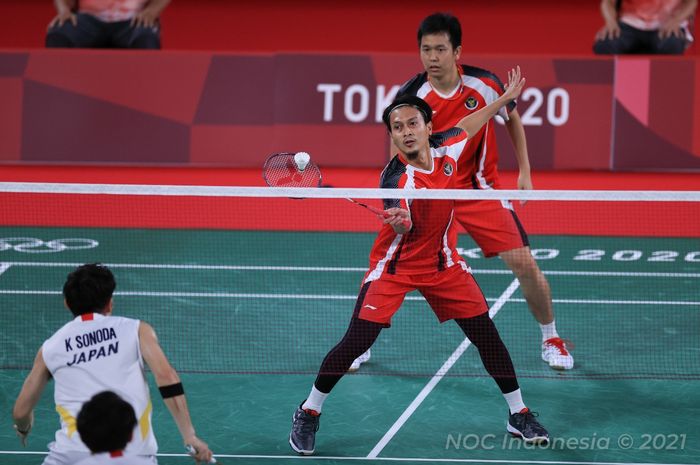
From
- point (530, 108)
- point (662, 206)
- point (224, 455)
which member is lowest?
point (224, 455)

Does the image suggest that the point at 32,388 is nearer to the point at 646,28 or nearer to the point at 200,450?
the point at 200,450

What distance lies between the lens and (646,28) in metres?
10.8

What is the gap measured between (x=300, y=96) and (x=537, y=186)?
237cm

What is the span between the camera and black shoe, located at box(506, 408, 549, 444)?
5.15 metres

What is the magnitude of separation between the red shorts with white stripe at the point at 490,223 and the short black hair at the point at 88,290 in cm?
264

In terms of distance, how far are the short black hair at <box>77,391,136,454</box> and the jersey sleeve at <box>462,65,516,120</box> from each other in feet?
10.8

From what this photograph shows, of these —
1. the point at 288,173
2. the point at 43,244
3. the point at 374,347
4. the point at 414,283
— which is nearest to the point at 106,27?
the point at 43,244

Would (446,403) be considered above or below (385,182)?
below

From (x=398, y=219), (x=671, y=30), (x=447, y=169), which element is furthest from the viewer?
(x=671, y=30)

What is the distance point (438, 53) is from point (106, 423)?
10.6 feet

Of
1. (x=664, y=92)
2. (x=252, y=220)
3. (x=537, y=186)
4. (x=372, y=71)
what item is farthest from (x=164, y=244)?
(x=664, y=92)

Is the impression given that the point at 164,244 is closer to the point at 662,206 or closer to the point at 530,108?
the point at 530,108

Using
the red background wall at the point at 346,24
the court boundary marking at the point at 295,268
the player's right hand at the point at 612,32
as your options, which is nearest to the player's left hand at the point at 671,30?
the player's right hand at the point at 612,32

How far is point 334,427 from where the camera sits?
5410 millimetres
